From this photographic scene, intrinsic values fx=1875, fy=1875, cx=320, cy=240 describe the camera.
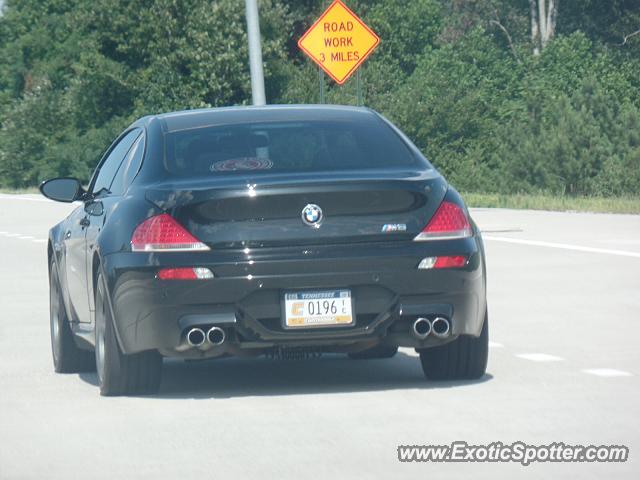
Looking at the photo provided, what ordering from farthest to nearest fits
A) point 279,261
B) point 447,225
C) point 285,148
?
point 285,148
point 447,225
point 279,261

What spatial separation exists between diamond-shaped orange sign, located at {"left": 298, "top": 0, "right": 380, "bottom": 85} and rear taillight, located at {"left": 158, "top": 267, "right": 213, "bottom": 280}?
19.9 meters

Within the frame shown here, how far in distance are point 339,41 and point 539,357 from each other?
60.9ft

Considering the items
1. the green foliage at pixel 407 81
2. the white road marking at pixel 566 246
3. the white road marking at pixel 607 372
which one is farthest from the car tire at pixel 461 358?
the green foliage at pixel 407 81

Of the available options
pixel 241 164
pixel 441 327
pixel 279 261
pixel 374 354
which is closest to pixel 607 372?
pixel 441 327

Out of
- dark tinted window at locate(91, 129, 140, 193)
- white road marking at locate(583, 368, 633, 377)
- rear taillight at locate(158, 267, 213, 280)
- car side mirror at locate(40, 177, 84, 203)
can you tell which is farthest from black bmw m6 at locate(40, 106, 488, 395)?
car side mirror at locate(40, 177, 84, 203)

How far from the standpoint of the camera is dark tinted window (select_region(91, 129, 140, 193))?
10.8 meters

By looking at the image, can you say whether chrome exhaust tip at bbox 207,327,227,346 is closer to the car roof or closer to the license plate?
the license plate

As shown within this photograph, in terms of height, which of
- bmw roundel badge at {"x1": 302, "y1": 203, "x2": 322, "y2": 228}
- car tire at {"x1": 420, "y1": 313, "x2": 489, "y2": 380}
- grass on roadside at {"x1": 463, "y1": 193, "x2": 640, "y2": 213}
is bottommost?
grass on roadside at {"x1": 463, "y1": 193, "x2": 640, "y2": 213}

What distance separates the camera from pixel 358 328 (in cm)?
916

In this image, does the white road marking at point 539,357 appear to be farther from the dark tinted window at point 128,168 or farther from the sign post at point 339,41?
the sign post at point 339,41

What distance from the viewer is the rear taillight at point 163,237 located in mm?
9094

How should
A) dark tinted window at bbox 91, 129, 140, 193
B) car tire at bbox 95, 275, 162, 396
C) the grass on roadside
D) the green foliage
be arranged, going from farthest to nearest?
the green foliage
the grass on roadside
dark tinted window at bbox 91, 129, 140, 193
car tire at bbox 95, 275, 162, 396

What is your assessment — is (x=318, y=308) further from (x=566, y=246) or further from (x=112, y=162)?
(x=566, y=246)

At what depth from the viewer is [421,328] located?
9266 mm
